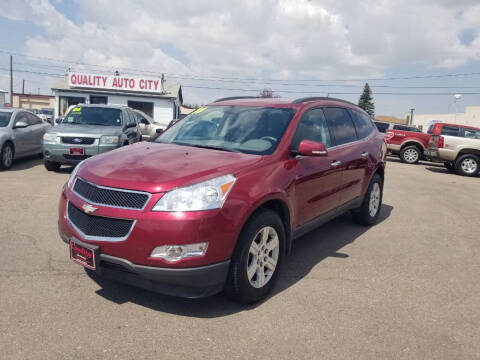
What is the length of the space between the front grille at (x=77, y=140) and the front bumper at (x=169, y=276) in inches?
259

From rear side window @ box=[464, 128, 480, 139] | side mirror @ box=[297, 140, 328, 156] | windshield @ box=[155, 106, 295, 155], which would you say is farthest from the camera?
rear side window @ box=[464, 128, 480, 139]

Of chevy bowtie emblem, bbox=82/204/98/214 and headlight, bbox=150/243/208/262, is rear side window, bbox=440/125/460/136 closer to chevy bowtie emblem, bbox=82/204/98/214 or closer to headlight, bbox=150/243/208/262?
headlight, bbox=150/243/208/262

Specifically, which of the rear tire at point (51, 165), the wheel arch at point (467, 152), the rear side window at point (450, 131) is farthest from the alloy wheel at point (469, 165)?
the rear tire at point (51, 165)

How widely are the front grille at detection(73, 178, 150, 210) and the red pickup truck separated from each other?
16710mm

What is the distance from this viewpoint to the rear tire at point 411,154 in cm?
1789

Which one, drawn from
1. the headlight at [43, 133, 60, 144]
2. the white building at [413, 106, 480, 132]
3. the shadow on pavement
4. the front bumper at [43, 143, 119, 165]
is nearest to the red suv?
the shadow on pavement

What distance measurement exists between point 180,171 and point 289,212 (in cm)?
115

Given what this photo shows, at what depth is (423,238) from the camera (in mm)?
5637

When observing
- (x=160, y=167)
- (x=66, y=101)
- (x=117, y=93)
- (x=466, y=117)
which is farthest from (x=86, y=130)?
(x=466, y=117)

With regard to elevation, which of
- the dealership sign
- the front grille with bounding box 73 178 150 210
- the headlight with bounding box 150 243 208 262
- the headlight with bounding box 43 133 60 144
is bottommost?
the headlight with bounding box 150 243 208 262

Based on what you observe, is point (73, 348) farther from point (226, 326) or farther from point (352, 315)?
point (352, 315)

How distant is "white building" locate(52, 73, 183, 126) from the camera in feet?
101

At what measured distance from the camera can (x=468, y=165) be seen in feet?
48.5

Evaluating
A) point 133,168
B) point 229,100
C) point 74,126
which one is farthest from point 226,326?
point 74,126
